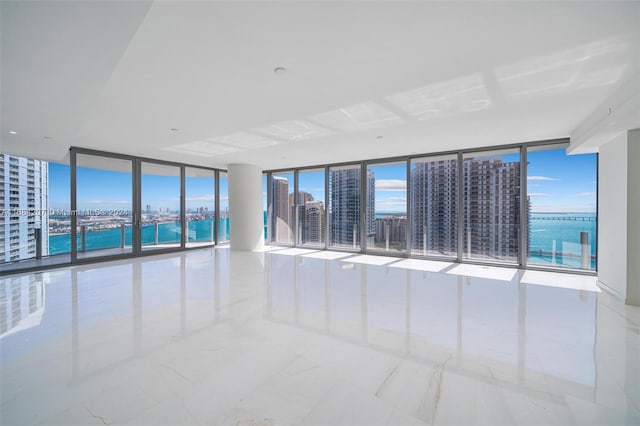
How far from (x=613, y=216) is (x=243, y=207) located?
869 centimetres

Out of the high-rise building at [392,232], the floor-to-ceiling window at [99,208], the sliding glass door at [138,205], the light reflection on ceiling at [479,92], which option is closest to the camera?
the light reflection on ceiling at [479,92]

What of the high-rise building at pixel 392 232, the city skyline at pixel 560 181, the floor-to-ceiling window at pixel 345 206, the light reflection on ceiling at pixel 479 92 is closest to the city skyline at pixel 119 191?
the floor-to-ceiling window at pixel 345 206

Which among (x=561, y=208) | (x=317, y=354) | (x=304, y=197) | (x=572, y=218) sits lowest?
(x=317, y=354)

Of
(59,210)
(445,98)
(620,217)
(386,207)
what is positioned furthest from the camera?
(386,207)

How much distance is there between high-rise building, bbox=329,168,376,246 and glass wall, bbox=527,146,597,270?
3976mm

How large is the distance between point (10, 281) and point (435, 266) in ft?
28.8

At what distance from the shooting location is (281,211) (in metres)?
10.5

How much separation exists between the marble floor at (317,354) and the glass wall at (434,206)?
2536 mm

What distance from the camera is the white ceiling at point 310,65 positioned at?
2.10m

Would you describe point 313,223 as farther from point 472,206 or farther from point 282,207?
point 472,206

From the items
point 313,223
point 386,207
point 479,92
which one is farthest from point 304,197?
point 479,92

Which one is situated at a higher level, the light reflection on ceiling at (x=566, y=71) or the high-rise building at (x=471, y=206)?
the light reflection on ceiling at (x=566, y=71)

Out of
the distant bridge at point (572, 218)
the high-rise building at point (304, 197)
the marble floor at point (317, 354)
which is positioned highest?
the high-rise building at point (304, 197)

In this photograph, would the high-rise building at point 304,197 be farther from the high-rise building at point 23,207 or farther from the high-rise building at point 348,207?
the high-rise building at point 23,207
